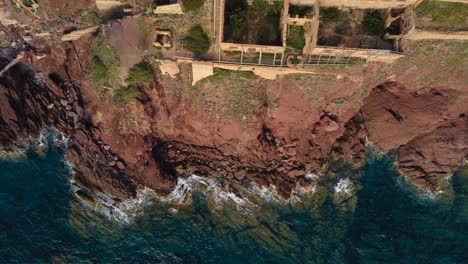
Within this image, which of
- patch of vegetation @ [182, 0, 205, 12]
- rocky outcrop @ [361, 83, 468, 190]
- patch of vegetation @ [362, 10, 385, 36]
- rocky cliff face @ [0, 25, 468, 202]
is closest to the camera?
patch of vegetation @ [182, 0, 205, 12]

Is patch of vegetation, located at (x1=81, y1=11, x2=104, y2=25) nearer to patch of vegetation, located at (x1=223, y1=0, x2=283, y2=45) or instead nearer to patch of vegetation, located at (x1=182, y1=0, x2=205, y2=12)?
patch of vegetation, located at (x1=182, y1=0, x2=205, y2=12)

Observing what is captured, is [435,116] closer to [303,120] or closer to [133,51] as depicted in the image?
[303,120]

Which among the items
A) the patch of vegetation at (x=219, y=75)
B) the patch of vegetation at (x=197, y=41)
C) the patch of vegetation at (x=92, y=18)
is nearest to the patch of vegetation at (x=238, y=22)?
the patch of vegetation at (x=197, y=41)

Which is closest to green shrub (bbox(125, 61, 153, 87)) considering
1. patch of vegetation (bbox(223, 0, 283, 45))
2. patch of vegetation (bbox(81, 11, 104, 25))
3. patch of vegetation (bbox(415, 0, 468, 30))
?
patch of vegetation (bbox(81, 11, 104, 25))

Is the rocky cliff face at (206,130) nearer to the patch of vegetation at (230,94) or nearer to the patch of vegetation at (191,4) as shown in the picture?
the patch of vegetation at (230,94)

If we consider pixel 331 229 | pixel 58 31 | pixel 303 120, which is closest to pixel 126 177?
pixel 58 31

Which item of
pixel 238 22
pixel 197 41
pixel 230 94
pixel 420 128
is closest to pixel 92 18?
pixel 197 41
